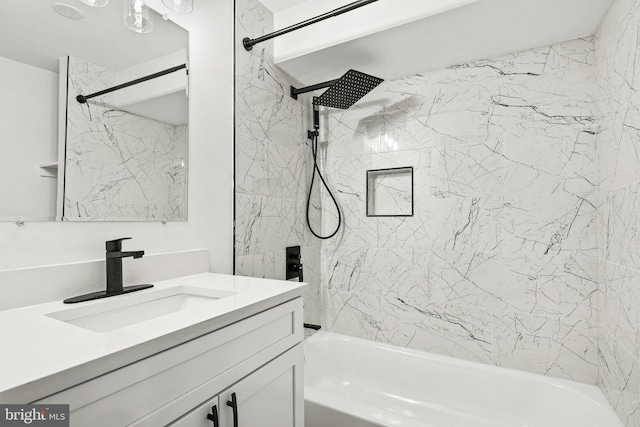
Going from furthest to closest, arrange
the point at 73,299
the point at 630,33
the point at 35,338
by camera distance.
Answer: the point at 630,33
the point at 73,299
the point at 35,338

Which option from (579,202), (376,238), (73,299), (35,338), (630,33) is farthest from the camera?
(376,238)

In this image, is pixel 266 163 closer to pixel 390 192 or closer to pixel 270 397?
pixel 390 192

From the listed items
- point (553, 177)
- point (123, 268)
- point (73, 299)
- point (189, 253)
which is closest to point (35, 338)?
point (73, 299)

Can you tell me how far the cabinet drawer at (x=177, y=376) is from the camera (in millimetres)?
584

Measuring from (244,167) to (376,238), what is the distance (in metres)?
0.98

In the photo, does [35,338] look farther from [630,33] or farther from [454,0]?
[630,33]

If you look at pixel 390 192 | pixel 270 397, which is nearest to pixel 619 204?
pixel 390 192

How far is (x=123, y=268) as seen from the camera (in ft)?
3.79

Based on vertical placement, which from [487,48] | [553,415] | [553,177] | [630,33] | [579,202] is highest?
[487,48]

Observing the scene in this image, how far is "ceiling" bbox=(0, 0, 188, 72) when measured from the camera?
3.10ft

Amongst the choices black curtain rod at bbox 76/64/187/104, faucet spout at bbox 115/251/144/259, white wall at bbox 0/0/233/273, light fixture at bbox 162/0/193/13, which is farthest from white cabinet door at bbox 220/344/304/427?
light fixture at bbox 162/0/193/13

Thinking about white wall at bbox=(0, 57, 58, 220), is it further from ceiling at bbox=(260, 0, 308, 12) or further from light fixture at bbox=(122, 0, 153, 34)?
ceiling at bbox=(260, 0, 308, 12)

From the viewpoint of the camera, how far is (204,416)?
0.79 meters

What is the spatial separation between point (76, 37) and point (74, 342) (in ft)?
3.20
